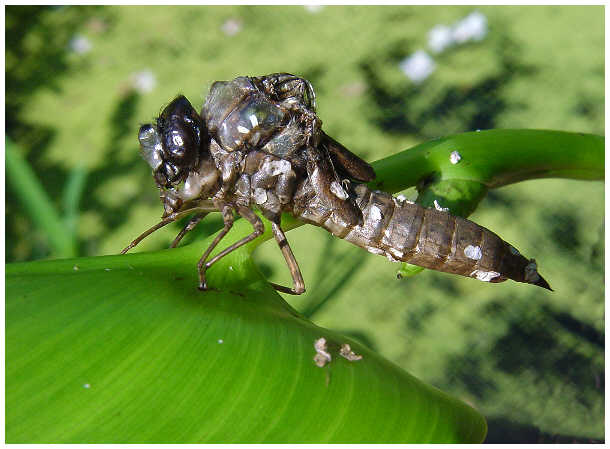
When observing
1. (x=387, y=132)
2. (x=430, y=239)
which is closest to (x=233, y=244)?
(x=430, y=239)

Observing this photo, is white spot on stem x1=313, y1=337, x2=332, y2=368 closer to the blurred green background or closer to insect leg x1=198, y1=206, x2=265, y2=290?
insect leg x1=198, y1=206, x2=265, y2=290

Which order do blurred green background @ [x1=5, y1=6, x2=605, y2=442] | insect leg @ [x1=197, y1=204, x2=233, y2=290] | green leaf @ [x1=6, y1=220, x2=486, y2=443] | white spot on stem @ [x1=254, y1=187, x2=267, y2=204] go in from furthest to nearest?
blurred green background @ [x1=5, y1=6, x2=605, y2=442]
white spot on stem @ [x1=254, y1=187, x2=267, y2=204]
insect leg @ [x1=197, y1=204, x2=233, y2=290]
green leaf @ [x1=6, y1=220, x2=486, y2=443]

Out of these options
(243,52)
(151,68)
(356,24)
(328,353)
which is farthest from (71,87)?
(328,353)

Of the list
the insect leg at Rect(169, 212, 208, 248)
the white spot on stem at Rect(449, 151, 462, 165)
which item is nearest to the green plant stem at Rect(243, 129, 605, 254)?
the white spot on stem at Rect(449, 151, 462, 165)

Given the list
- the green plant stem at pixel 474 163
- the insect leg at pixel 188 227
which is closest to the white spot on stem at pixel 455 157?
the green plant stem at pixel 474 163

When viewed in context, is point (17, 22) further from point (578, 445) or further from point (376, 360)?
point (578, 445)
